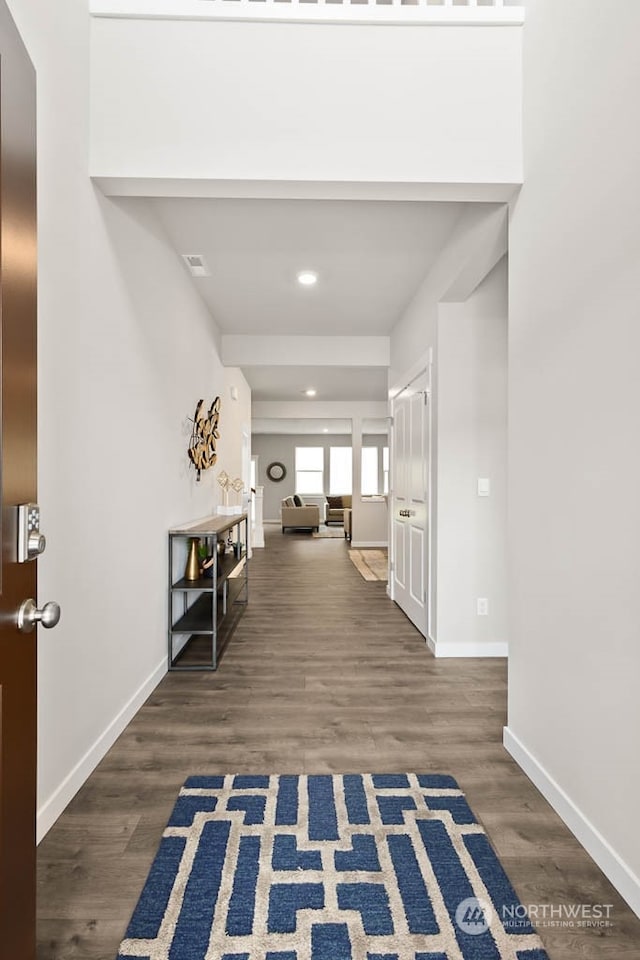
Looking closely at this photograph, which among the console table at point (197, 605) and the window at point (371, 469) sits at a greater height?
the window at point (371, 469)

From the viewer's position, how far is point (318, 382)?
296 inches

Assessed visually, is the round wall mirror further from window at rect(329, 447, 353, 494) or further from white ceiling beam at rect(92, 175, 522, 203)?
white ceiling beam at rect(92, 175, 522, 203)

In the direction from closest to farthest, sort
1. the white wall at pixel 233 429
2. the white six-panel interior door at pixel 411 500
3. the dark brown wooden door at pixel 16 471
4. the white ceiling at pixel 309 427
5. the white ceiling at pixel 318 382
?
the dark brown wooden door at pixel 16 471
the white six-panel interior door at pixel 411 500
the white wall at pixel 233 429
the white ceiling at pixel 318 382
the white ceiling at pixel 309 427

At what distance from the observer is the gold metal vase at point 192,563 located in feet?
A: 11.3

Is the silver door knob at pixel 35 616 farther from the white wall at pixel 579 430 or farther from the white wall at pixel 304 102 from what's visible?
the white wall at pixel 304 102

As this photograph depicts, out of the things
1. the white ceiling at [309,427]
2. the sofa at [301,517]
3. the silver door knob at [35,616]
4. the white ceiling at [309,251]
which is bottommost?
the sofa at [301,517]

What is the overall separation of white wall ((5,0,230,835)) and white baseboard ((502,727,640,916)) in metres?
1.67

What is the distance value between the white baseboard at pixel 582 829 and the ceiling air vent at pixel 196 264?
10.6 ft

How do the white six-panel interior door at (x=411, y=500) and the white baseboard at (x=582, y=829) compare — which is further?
the white six-panel interior door at (x=411, y=500)

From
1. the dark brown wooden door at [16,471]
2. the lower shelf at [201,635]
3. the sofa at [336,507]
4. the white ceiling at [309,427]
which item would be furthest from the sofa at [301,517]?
the dark brown wooden door at [16,471]

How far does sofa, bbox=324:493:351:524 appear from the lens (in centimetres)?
1314

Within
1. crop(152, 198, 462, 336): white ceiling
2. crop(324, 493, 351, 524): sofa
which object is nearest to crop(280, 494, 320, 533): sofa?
crop(324, 493, 351, 524): sofa

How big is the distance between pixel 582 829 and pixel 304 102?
2.75m

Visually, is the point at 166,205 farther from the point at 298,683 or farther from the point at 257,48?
the point at 298,683
